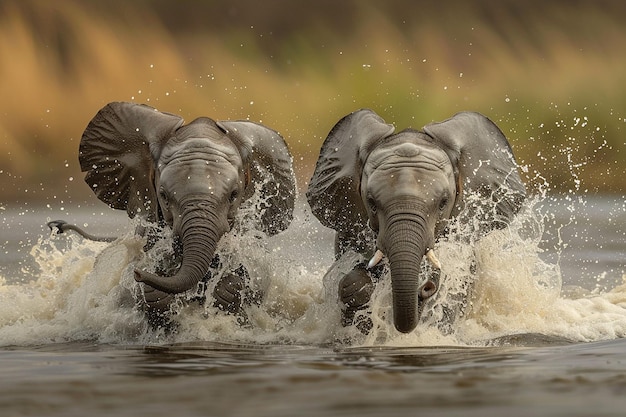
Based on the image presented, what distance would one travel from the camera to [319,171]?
13156 millimetres

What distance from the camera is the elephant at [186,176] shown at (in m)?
12.3

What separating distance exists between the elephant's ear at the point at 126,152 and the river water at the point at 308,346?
16.7 inches

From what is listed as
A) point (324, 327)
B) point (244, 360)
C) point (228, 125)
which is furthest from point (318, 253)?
point (244, 360)

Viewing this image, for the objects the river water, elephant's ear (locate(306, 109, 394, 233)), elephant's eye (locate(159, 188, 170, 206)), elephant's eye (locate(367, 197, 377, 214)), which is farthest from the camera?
elephant's eye (locate(159, 188, 170, 206))

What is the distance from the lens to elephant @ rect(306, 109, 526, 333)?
1115 centimetres

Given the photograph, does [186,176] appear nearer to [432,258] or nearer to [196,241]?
[196,241]

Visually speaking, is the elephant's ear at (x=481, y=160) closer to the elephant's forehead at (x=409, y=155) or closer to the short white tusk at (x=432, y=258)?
the elephant's forehead at (x=409, y=155)

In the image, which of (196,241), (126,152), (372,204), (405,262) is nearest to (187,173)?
(196,241)

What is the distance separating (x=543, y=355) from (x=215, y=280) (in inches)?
145

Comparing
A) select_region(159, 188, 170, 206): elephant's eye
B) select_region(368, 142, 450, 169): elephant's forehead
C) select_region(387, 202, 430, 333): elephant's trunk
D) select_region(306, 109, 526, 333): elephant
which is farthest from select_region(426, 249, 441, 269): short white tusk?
select_region(159, 188, 170, 206): elephant's eye

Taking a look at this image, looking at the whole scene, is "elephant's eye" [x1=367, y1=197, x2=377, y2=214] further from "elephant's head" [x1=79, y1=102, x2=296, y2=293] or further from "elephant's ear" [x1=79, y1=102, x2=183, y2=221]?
"elephant's ear" [x1=79, y1=102, x2=183, y2=221]

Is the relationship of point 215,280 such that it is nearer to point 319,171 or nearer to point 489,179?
point 319,171

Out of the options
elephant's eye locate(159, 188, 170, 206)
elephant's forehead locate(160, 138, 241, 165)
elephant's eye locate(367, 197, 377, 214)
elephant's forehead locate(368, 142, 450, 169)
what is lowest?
elephant's eye locate(367, 197, 377, 214)

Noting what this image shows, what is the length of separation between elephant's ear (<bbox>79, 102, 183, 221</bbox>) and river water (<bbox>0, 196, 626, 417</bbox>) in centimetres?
42
